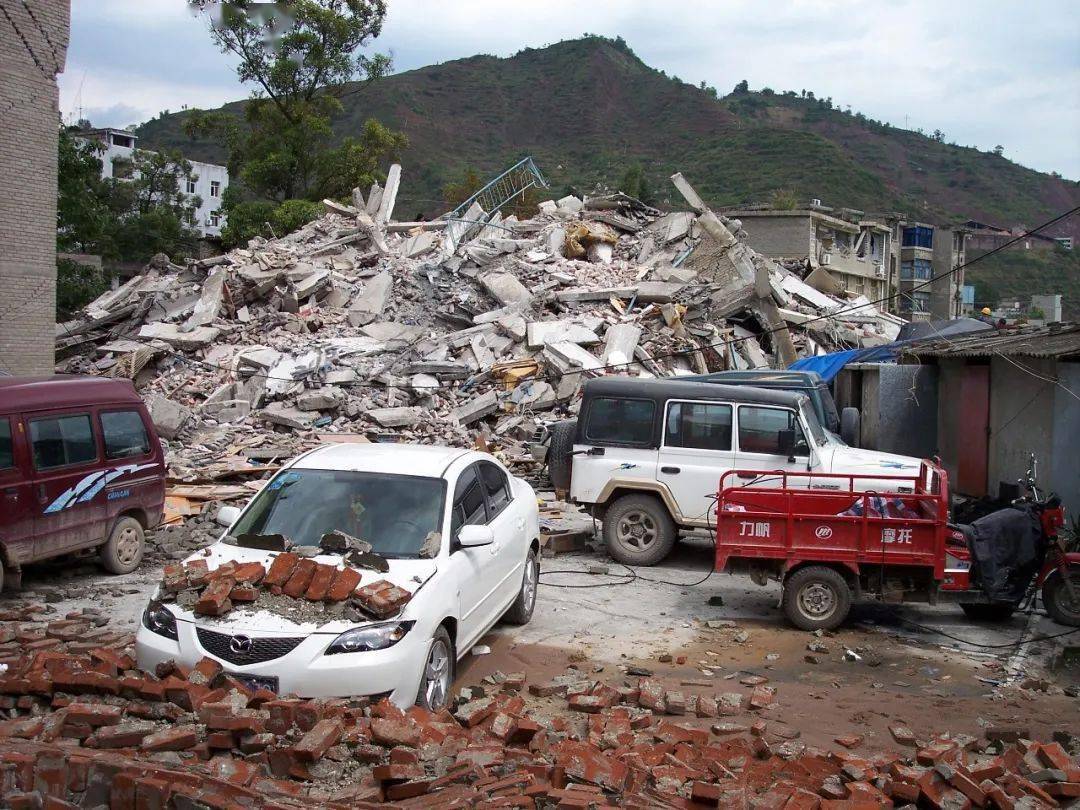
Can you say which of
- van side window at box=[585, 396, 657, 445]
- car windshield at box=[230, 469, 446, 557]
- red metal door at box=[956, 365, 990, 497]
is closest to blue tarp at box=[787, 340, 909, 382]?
red metal door at box=[956, 365, 990, 497]

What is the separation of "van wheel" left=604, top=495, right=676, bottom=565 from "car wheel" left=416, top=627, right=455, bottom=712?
4.91m

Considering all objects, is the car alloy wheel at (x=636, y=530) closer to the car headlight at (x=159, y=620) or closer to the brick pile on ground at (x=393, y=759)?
the brick pile on ground at (x=393, y=759)

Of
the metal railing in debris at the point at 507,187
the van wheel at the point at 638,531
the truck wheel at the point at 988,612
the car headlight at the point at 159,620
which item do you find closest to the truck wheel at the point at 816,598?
the truck wheel at the point at 988,612

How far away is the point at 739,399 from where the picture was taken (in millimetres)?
10750

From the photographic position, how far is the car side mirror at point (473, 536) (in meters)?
6.36

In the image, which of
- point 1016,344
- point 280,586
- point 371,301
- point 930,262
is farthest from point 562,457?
point 930,262

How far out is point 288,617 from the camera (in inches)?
215

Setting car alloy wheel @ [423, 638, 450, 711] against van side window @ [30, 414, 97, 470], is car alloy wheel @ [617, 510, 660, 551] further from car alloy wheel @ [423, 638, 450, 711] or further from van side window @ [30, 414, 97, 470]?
van side window @ [30, 414, 97, 470]

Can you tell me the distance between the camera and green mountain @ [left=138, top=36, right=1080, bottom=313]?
7956 cm

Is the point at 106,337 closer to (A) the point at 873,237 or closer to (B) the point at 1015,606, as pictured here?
(B) the point at 1015,606

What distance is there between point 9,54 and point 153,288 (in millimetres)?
10137

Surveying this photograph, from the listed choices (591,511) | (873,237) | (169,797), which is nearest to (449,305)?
(591,511)

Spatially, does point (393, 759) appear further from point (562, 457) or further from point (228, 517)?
point (562, 457)

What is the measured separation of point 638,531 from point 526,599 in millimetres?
2867
